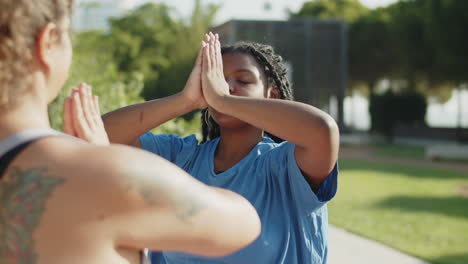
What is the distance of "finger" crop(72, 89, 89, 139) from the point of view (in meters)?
1.43

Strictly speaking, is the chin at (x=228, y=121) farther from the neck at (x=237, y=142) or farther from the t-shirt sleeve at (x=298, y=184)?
the t-shirt sleeve at (x=298, y=184)

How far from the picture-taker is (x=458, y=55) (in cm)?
2322

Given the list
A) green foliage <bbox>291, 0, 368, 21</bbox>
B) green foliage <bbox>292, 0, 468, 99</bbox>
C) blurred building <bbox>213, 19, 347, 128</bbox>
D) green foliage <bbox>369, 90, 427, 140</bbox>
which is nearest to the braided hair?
green foliage <bbox>292, 0, 468, 99</bbox>

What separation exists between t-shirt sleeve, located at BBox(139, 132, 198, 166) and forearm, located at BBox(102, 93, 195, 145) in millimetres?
116

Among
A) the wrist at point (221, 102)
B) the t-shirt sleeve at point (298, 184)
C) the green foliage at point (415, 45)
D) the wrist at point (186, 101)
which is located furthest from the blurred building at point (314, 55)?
the t-shirt sleeve at point (298, 184)

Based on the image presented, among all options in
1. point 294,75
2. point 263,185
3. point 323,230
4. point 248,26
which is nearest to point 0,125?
point 263,185

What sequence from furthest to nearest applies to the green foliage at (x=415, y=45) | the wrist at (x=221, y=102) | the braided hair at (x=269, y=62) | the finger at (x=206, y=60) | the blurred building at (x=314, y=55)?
the blurred building at (x=314, y=55), the green foliage at (x=415, y=45), the braided hair at (x=269, y=62), the finger at (x=206, y=60), the wrist at (x=221, y=102)

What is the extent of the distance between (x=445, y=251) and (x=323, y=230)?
5.19 meters

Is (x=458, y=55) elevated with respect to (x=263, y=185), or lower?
lower

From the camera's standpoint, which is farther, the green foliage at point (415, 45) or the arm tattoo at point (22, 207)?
the green foliage at point (415, 45)

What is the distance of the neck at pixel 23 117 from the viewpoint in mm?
1140

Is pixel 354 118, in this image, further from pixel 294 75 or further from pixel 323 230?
pixel 323 230

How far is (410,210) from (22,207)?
355 inches

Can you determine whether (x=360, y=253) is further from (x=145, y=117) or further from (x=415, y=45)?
(x=415, y=45)
